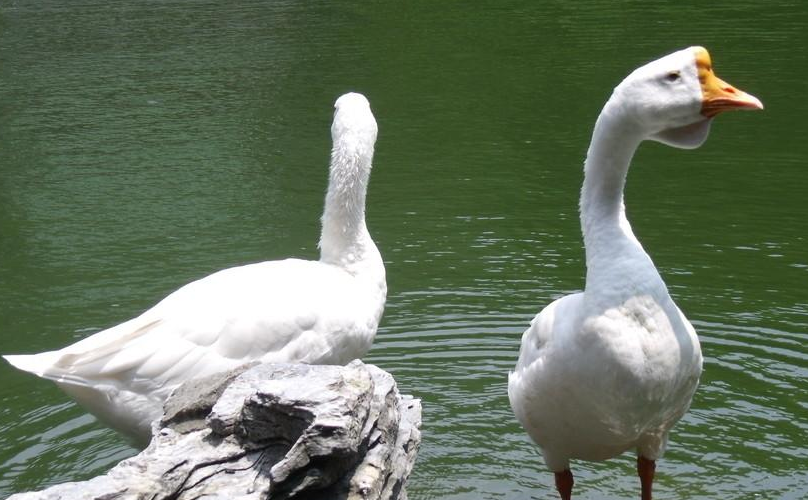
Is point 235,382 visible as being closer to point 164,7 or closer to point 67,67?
point 67,67

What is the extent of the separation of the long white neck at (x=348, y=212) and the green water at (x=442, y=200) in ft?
3.19

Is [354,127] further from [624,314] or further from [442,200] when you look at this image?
[442,200]

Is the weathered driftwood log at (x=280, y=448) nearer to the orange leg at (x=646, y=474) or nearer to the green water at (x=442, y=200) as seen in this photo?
the orange leg at (x=646, y=474)

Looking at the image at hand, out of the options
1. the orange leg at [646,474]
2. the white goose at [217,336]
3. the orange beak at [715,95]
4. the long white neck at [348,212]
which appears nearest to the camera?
the orange beak at [715,95]

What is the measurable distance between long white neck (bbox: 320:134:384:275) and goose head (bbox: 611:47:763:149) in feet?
6.29

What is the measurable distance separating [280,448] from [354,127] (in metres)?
2.66

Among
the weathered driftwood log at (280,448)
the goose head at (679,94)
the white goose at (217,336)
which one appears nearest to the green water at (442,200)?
the white goose at (217,336)

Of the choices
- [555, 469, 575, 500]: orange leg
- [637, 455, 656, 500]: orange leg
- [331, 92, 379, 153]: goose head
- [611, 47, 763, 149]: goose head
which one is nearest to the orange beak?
[611, 47, 763, 149]: goose head

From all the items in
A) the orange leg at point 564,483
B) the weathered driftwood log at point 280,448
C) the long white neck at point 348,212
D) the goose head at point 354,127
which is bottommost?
the orange leg at point 564,483

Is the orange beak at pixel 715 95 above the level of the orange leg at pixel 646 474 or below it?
above

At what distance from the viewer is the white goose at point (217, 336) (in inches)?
207

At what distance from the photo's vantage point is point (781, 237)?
856 cm

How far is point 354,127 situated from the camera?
6.12 meters

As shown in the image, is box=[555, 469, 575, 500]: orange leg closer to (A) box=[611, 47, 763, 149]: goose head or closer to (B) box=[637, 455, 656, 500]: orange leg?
(B) box=[637, 455, 656, 500]: orange leg
